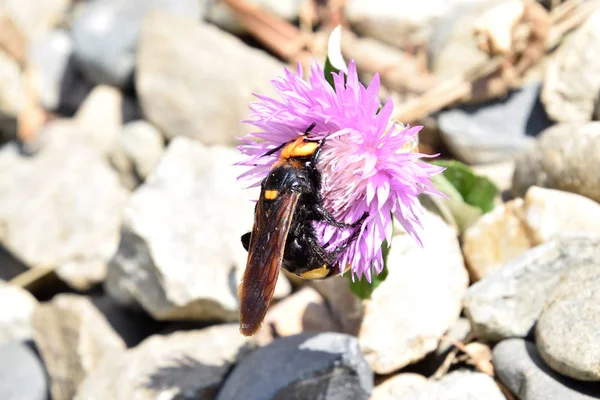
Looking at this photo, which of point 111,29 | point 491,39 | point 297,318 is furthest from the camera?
point 111,29

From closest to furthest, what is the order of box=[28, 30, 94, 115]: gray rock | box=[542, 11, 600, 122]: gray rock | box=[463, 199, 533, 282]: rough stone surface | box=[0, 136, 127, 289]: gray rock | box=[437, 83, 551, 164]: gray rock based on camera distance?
box=[463, 199, 533, 282]: rough stone surface
box=[542, 11, 600, 122]: gray rock
box=[437, 83, 551, 164]: gray rock
box=[0, 136, 127, 289]: gray rock
box=[28, 30, 94, 115]: gray rock

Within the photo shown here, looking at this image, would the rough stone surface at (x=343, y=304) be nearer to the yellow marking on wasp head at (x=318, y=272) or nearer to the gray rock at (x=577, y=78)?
the yellow marking on wasp head at (x=318, y=272)

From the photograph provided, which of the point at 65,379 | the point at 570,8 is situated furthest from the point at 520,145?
the point at 65,379

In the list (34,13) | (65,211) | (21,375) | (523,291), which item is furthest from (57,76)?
(523,291)

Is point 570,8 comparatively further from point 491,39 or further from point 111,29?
point 111,29

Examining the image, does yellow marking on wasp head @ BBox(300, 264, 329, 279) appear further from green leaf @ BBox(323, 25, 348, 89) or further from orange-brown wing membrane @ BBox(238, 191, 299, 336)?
green leaf @ BBox(323, 25, 348, 89)

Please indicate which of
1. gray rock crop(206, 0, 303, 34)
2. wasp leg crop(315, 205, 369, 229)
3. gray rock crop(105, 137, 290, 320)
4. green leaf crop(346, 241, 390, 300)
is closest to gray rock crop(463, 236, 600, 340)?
green leaf crop(346, 241, 390, 300)
